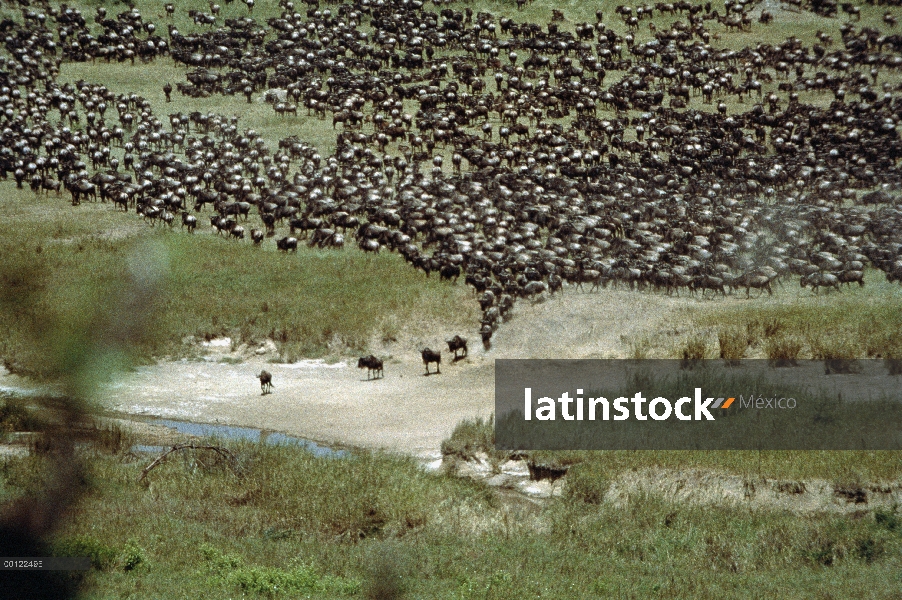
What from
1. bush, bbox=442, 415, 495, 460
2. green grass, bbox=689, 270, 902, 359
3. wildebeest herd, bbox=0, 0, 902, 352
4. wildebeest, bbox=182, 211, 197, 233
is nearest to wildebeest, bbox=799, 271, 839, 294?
wildebeest herd, bbox=0, 0, 902, 352

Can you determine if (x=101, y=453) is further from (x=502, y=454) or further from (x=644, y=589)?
(x=644, y=589)

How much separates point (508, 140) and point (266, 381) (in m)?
29.9

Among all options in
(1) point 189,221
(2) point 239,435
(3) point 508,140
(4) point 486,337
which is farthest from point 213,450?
(3) point 508,140

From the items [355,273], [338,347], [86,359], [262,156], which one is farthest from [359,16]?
[86,359]

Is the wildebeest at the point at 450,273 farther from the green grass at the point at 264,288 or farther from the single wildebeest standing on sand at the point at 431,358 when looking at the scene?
the single wildebeest standing on sand at the point at 431,358

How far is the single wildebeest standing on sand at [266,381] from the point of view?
26.9 meters

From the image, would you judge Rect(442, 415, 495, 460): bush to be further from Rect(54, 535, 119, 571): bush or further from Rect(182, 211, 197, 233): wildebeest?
Rect(182, 211, 197, 233): wildebeest

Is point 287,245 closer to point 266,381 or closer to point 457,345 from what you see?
point 457,345

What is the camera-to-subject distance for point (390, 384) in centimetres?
2783

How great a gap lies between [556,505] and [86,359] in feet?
49.3

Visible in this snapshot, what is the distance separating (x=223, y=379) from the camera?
28594 mm

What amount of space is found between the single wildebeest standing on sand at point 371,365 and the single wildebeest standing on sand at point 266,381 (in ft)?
8.65

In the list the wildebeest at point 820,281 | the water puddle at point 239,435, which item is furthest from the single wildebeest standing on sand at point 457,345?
the wildebeest at point 820,281

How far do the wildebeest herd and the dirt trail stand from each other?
110 cm
